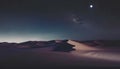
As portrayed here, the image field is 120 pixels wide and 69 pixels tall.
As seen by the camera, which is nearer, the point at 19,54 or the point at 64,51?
the point at 19,54

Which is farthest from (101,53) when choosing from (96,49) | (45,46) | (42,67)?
(42,67)

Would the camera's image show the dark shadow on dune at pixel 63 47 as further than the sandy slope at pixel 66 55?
Yes

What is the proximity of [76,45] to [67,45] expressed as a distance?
1.29m

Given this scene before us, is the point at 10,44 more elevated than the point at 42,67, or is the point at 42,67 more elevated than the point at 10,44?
the point at 10,44

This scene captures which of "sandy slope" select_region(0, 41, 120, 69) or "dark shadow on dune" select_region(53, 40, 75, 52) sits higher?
"dark shadow on dune" select_region(53, 40, 75, 52)

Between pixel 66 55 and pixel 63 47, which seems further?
pixel 63 47

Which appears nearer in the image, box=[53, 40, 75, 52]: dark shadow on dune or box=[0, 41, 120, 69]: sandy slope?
box=[0, 41, 120, 69]: sandy slope

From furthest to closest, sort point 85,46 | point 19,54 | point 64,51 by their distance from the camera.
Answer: point 85,46, point 64,51, point 19,54

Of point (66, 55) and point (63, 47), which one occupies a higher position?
point (63, 47)

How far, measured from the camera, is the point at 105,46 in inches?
1380

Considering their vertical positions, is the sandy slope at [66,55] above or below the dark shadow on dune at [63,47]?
below

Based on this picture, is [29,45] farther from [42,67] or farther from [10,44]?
[42,67]

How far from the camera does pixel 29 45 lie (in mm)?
37219

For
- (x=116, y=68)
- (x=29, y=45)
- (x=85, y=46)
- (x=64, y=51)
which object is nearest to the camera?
(x=116, y=68)
